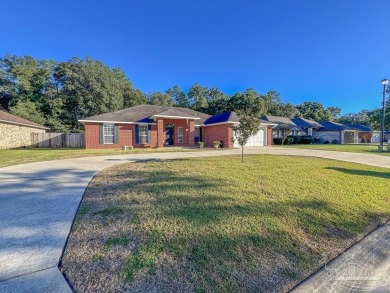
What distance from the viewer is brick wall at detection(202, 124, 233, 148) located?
18672 mm

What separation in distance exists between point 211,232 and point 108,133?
16886 millimetres

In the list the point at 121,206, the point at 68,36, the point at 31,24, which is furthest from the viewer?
the point at 68,36

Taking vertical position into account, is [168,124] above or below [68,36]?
below

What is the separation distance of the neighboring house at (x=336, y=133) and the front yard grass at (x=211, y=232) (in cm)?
3669

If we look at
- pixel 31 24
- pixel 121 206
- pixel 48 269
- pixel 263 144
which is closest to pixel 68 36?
pixel 31 24

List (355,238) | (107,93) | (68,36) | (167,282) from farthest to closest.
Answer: (107,93) → (68,36) → (355,238) → (167,282)

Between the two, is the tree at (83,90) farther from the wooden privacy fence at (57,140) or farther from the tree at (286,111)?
the tree at (286,111)

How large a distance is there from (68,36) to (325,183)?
20795 mm

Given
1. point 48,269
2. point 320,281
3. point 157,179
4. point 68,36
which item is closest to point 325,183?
point 320,281

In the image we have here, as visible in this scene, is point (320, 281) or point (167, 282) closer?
point (167, 282)

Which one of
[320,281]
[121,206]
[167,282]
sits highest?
[121,206]

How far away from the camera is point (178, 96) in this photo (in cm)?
4509

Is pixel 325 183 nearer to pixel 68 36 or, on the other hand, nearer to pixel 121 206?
pixel 121 206

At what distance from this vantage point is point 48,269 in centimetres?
213
